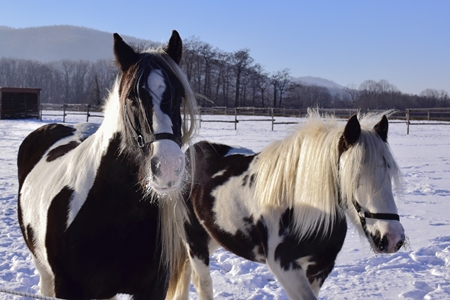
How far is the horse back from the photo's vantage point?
3121mm

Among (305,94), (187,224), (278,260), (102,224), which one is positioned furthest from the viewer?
(305,94)

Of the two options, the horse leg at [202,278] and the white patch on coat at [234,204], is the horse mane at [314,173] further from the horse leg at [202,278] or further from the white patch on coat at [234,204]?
the horse leg at [202,278]

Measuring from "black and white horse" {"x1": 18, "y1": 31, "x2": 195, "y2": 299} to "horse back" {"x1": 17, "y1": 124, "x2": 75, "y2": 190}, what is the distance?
1.19m

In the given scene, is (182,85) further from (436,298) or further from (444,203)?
(444,203)

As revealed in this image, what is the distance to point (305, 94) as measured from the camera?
7681 cm

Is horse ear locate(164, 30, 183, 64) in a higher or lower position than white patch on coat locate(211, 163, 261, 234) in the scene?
higher

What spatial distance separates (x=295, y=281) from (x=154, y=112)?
1455 millimetres

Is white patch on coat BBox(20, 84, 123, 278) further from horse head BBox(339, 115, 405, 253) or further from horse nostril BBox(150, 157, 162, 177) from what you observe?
horse head BBox(339, 115, 405, 253)

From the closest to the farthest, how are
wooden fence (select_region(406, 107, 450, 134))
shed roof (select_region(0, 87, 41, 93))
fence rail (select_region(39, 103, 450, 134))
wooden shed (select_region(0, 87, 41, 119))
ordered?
wooden fence (select_region(406, 107, 450, 134)) → fence rail (select_region(39, 103, 450, 134)) → shed roof (select_region(0, 87, 41, 93)) → wooden shed (select_region(0, 87, 41, 119))

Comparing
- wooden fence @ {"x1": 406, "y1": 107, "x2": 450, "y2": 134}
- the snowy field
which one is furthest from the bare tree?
the snowy field

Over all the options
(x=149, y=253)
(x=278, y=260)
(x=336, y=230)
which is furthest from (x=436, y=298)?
(x=149, y=253)

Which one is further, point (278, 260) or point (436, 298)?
point (436, 298)

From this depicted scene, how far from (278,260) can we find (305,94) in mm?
76540

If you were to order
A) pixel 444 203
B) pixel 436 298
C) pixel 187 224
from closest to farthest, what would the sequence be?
pixel 436 298 < pixel 187 224 < pixel 444 203
